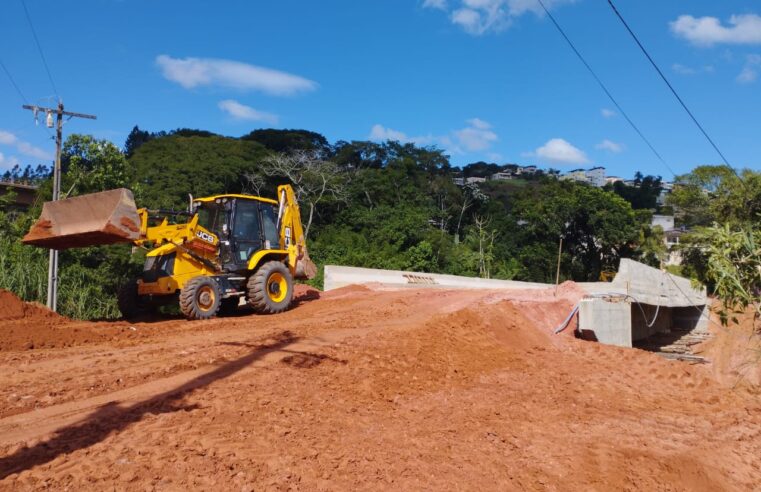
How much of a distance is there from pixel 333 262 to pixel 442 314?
22.2 meters

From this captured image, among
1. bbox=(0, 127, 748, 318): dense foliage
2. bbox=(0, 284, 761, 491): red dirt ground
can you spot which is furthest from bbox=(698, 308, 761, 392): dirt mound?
bbox=(0, 127, 748, 318): dense foliage

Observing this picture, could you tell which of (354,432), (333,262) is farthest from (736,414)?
(333,262)

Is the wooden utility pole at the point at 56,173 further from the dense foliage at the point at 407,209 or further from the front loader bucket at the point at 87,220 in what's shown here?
the dense foliage at the point at 407,209

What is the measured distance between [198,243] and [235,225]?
3.91 ft

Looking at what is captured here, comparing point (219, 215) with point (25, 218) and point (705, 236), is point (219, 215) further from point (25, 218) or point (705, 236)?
point (25, 218)

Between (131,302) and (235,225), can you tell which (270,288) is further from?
(131,302)

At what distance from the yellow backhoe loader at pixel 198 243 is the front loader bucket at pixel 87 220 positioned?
0.02 metres

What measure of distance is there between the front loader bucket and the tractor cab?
8.59ft

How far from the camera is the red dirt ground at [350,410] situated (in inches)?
207

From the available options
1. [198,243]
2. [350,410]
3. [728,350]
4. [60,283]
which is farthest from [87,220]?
[728,350]

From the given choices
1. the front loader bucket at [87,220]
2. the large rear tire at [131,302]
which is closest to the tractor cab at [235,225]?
the large rear tire at [131,302]

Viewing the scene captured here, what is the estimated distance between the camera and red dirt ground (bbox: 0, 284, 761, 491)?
17.3 feet

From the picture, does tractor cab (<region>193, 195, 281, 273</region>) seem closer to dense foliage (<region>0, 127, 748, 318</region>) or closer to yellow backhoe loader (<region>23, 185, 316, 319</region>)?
yellow backhoe loader (<region>23, 185, 316, 319</region>)

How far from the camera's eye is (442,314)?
12.7 metres
